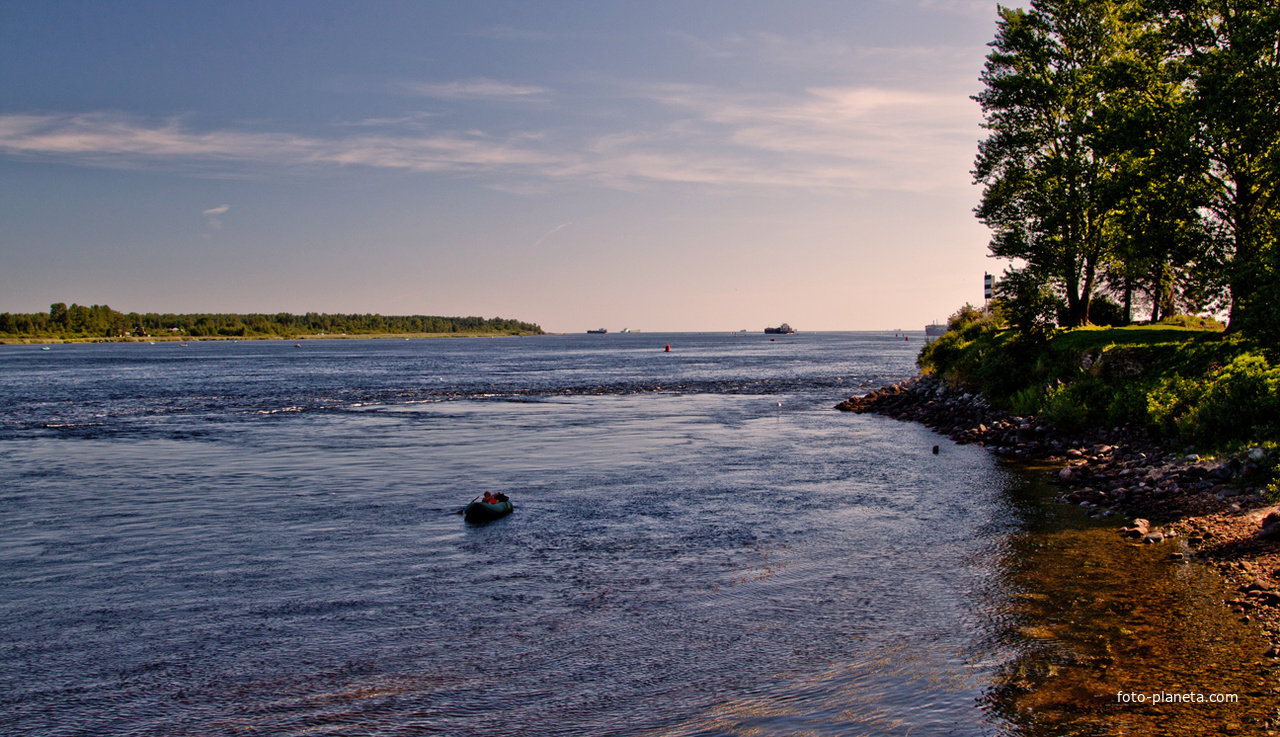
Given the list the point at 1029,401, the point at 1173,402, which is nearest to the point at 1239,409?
the point at 1173,402

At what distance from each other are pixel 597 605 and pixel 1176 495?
14255 millimetres

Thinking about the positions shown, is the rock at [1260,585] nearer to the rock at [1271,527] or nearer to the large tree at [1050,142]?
the rock at [1271,527]

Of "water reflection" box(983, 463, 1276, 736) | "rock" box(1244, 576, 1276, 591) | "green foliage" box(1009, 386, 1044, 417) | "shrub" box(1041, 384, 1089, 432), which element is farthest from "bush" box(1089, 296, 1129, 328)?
"rock" box(1244, 576, 1276, 591)

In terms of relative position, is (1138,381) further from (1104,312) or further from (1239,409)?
(1104,312)

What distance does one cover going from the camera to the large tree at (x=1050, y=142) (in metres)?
43.9

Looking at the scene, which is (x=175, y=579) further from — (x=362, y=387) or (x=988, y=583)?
(x=362, y=387)

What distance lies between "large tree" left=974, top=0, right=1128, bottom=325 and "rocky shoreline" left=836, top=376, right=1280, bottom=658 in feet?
61.4

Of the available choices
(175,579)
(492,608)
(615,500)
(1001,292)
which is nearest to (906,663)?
(492,608)

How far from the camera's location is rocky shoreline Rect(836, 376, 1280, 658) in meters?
13.5

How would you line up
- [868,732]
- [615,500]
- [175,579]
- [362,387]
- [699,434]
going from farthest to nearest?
1. [362,387]
2. [699,434]
3. [615,500]
4. [175,579]
5. [868,732]

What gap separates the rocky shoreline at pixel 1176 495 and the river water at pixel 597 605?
755 mm

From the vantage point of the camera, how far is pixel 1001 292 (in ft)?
158

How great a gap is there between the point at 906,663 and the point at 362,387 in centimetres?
6853

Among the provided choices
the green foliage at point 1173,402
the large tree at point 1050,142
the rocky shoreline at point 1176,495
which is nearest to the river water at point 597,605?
the rocky shoreline at point 1176,495
